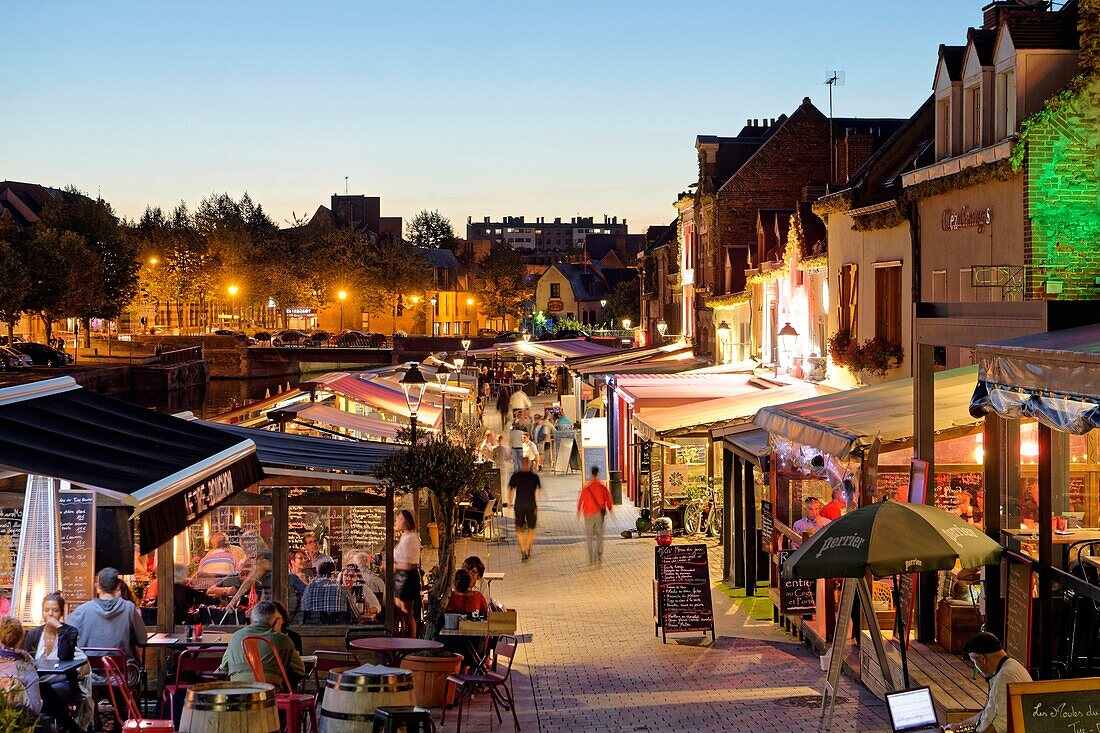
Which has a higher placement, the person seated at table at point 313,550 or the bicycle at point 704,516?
the person seated at table at point 313,550

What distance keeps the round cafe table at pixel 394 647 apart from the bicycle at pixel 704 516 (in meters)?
12.1

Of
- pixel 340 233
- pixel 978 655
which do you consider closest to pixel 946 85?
pixel 978 655

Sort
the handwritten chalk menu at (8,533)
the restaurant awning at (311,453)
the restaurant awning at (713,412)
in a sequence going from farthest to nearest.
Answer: the restaurant awning at (713,412)
the restaurant awning at (311,453)
the handwritten chalk menu at (8,533)

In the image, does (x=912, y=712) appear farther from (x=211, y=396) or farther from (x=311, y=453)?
(x=211, y=396)

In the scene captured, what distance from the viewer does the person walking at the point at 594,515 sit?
19375 mm

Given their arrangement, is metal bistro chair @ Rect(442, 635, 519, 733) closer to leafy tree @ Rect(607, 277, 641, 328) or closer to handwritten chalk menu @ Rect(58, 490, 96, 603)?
handwritten chalk menu @ Rect(58, 490, 96, 603)

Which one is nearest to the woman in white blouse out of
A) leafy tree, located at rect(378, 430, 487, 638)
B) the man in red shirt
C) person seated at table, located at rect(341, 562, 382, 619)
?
leafy tree, located at rect(378, 430, 487, 638)

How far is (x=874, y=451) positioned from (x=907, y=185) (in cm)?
769

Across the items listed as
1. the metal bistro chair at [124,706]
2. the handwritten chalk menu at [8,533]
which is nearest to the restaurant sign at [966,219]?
the handwritten chalk menu at [8,533]

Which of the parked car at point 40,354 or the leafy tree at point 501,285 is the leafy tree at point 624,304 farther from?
the parked car at point 40,354

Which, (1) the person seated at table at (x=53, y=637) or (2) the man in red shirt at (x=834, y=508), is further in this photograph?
(2) the man in red shirt at (x=834, y=508)

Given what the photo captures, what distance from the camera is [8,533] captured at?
1059 cm

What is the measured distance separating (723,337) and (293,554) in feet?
83.1

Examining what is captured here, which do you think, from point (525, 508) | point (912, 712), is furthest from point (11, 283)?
point (912, 712)
